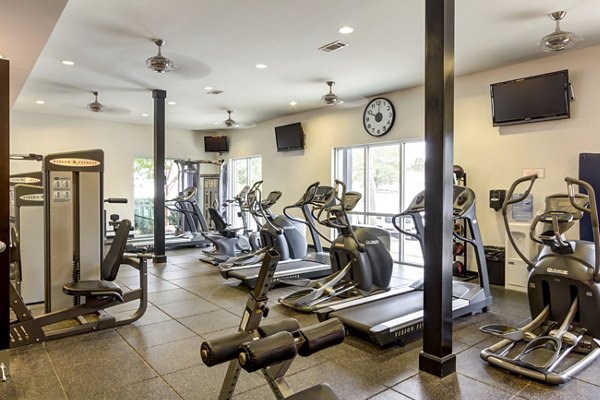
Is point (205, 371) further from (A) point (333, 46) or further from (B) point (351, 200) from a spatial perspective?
(A) point (333, 46)

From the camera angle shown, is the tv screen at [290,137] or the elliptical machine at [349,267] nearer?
the elliptical machine at [349,267]

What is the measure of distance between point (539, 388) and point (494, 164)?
152 inches

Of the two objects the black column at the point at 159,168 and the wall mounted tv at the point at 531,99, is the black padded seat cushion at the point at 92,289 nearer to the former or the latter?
the black column at the point at 159,168

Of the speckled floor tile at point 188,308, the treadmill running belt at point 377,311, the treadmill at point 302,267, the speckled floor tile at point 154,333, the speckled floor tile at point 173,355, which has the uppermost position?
the treadmill at point 302,267

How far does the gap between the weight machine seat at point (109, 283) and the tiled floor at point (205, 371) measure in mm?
439

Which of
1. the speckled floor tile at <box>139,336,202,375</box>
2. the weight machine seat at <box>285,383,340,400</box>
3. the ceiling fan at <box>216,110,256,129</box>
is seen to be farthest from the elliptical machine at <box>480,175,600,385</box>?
the ceiling fan at <box>216,110,256,129</box>

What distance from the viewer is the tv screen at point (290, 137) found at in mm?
9188

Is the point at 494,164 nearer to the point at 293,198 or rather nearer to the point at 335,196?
the point at 335,196

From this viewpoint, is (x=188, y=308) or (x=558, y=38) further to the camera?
(x=188, y=308)

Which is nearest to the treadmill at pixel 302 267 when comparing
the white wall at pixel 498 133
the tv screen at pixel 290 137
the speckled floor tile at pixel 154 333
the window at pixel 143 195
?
the speckled floor tile at pixel 154 333

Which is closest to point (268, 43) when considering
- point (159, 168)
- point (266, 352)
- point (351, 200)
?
point (351, 200)

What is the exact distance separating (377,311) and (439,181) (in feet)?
5.36

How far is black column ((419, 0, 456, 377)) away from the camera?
2807mm

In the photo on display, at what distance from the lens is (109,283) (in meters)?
3.79
